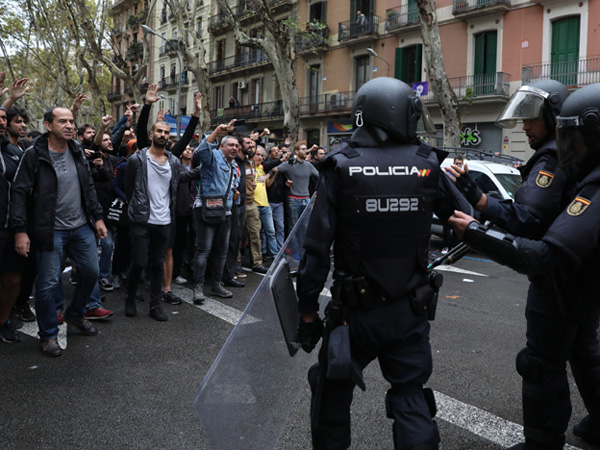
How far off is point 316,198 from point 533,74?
68.9 feet

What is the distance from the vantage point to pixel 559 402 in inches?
104

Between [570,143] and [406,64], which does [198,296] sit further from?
[406,64]

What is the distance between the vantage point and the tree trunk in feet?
49.7

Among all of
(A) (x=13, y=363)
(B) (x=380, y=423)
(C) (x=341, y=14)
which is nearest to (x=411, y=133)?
(B) (x=380, y=423)

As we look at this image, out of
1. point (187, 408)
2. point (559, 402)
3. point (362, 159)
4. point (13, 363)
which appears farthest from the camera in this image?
point (13, 363)

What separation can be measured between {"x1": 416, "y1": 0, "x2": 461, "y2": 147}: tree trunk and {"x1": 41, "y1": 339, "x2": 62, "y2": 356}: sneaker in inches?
534

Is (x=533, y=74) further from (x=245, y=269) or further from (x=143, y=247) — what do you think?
(x=143, y=247)

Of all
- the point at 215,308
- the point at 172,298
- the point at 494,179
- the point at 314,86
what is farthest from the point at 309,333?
the point at 314,86

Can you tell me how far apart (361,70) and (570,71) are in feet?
34.7

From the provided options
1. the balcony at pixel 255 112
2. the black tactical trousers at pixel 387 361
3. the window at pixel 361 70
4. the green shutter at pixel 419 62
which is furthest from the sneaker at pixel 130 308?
the balcony at pixel 255 112

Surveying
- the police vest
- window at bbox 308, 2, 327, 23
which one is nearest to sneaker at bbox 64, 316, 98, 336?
the police vest

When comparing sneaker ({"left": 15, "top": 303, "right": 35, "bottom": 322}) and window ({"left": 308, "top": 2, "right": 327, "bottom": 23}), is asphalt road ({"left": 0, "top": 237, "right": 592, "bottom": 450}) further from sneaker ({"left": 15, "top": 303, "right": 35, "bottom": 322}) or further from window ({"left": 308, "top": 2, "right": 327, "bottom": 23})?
window ({"left": 308, "top": 2, "right": 327, "bottom": 23})

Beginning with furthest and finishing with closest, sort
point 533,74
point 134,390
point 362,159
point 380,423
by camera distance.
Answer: point 533,74 < point 134,390 < point 380,423 < point 362,159

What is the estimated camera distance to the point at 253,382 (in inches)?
98.5
